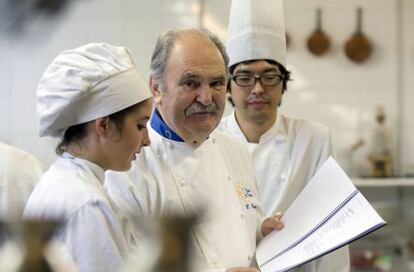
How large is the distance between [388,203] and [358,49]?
0.92 meters

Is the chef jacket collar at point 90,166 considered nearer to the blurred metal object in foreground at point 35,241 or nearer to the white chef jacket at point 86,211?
the white chef jacket at point 86,211

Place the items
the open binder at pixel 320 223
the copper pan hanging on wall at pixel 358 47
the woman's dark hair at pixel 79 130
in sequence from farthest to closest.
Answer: the copper pan hanging on wall at pixel 358 47
the woman's dark hair at pixel 79 130
the open binder at pixel 320 223

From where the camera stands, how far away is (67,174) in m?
0.95

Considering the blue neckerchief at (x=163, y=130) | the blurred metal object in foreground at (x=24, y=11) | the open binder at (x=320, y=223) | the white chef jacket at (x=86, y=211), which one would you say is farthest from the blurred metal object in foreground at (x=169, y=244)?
the blue neckerchief at (x=163, y=130)

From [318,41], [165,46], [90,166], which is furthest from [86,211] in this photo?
[318,41]

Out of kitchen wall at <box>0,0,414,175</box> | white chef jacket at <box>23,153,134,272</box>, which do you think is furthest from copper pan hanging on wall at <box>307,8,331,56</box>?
white chef jacket at <box>23,153,134,272</box>

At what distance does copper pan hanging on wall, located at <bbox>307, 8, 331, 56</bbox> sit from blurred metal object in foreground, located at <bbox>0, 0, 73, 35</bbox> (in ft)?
10.2

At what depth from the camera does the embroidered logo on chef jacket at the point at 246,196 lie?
138 cm

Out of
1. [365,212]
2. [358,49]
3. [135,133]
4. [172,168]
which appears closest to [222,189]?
[172,168]

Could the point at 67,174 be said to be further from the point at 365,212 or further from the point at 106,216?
the point at 365,212

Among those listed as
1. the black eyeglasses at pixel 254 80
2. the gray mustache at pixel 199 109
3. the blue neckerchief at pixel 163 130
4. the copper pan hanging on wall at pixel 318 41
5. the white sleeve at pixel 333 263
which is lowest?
the white sleeve at pixel 333 263

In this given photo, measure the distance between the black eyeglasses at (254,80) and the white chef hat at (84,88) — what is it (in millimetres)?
739

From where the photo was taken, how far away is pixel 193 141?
53.6 inches

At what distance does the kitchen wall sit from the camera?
3268 mm
